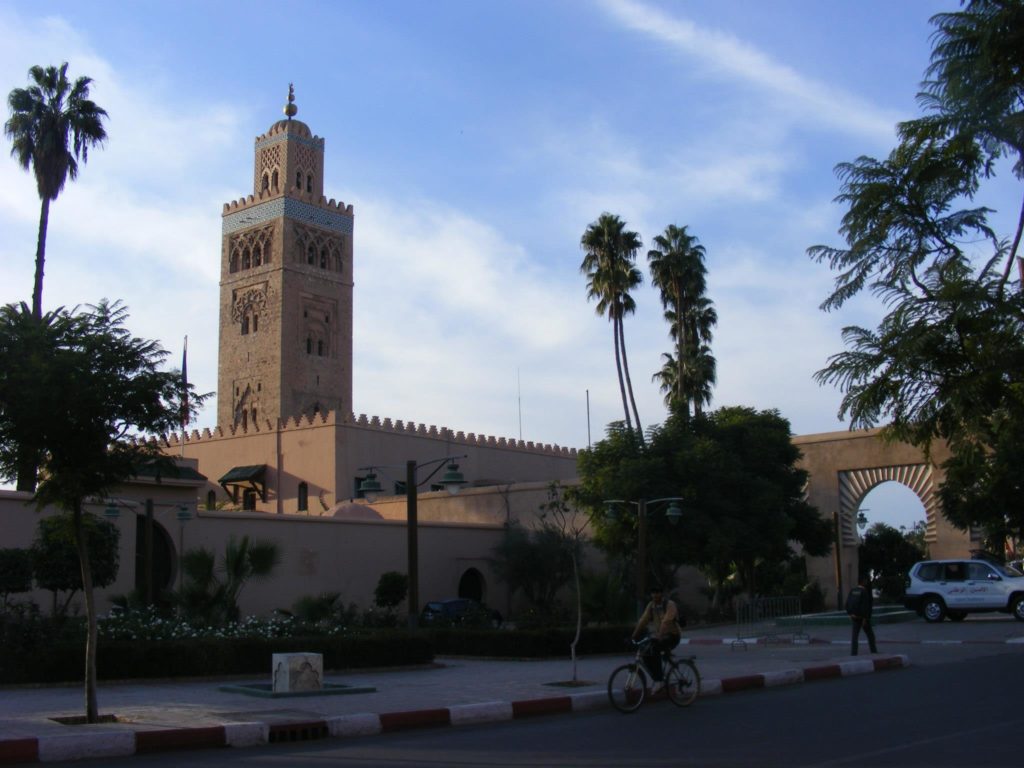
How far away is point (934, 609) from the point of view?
27.2m

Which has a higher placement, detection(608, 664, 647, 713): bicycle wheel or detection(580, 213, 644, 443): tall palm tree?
detection(580, 213, 644, 443): tall palm tree

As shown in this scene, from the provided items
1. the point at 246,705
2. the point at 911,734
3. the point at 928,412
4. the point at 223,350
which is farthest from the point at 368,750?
the point at 223,350

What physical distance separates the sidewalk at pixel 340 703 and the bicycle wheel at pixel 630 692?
31.7 inches

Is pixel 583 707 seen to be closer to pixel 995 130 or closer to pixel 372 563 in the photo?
pixel 995 130

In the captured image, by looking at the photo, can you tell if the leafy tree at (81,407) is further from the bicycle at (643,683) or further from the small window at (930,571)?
the small window at (930,571)

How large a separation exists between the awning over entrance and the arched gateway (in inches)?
1086

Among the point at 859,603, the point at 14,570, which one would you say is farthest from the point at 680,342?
the point at 14,570

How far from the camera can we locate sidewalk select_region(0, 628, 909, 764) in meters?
9.73

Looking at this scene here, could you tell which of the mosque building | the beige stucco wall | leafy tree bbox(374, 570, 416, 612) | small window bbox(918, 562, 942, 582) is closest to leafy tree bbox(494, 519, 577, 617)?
the beige stucco wall

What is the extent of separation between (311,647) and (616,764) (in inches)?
381

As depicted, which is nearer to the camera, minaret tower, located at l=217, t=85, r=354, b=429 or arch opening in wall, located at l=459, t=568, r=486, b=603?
arch opening in wall, located at l=459, t=568, r=486, b=603

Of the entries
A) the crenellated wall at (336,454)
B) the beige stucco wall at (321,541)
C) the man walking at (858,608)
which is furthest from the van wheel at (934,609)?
the crenellated wall at (336,454)

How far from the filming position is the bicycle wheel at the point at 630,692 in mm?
12031

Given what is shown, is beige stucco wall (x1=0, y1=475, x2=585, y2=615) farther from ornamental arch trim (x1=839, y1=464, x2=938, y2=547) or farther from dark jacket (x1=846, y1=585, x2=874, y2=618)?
dark jacket (x1=846, y1=585, x2=874, y2=618)
